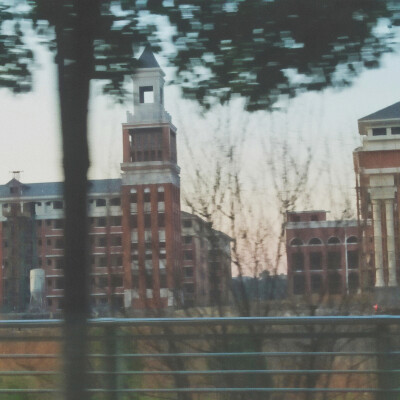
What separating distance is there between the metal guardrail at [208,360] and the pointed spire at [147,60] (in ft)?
5.98

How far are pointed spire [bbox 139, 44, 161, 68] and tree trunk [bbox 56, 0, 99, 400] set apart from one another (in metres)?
0.46

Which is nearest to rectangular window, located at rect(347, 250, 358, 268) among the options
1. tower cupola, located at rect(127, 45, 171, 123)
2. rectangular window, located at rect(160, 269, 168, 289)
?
rectangular window, located at rect(160, 269, 168, 289)

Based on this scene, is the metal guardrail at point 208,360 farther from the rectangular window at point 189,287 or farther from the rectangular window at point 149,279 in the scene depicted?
the rectangular window at point 189,287

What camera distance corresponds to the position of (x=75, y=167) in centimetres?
396

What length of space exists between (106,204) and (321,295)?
3080mm

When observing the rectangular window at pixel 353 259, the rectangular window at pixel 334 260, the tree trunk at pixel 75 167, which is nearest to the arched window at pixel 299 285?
the rectangular window at pixel 334 260

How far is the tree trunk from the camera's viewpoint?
3906 millimetres

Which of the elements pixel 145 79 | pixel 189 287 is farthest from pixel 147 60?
pixel 189 287

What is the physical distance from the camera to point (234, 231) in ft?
30.6

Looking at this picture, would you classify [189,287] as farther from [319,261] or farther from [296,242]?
[319,261]

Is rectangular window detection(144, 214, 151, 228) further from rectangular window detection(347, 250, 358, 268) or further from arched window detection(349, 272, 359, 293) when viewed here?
rectangular window detection(347, 250, 358, 268)

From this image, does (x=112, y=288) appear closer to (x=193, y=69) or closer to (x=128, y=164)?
(x=128, y=164)

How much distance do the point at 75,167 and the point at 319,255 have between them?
23.1 ft

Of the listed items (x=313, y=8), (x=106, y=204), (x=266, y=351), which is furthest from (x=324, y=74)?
(x=106, y=204)
